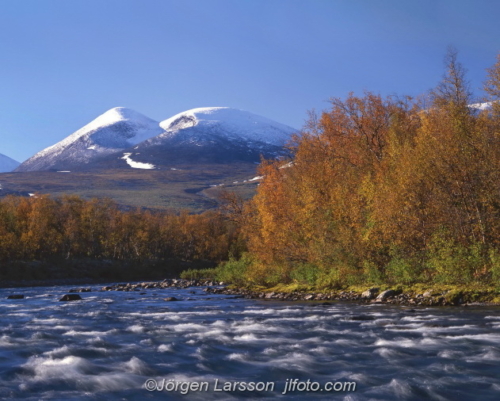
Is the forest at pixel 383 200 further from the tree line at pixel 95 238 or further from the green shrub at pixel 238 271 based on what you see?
the tree line at pixel 95 238

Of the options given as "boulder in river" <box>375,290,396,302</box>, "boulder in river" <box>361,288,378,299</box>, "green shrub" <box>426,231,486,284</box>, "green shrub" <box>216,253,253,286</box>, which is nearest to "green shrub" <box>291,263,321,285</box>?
"boulder in river" <box>361,288,378,299</box>

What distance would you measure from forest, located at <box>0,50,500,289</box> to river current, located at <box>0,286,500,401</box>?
6259 mm

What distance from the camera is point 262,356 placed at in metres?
14.9

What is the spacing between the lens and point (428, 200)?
29922 millimetres

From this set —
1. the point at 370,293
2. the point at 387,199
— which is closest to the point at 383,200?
the point at 387,199

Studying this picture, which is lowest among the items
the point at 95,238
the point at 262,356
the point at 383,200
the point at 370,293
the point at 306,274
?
the point at 370,293

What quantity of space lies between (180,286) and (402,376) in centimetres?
4603

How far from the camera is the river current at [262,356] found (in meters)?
11.4

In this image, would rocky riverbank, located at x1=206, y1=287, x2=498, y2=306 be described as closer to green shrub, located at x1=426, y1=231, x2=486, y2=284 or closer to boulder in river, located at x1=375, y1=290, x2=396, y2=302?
boulder in river, located at x1=375, y1=290, x2=396, y2=302

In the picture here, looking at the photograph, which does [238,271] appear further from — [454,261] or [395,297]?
[454,261]

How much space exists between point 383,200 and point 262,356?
1880cm

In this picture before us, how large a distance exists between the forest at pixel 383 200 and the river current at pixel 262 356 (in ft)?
20.5

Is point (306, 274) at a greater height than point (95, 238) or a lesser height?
lesser

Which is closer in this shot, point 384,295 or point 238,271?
point 384,295
